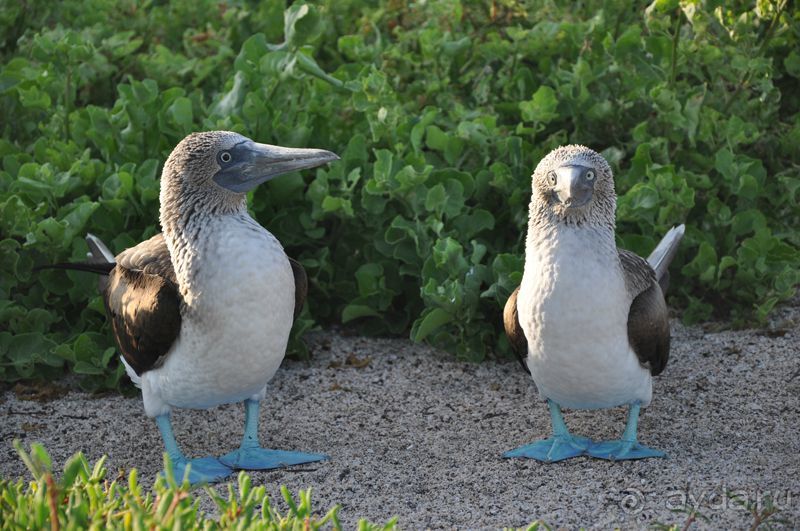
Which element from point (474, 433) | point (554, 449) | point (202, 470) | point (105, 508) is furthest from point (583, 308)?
point (105, 508)

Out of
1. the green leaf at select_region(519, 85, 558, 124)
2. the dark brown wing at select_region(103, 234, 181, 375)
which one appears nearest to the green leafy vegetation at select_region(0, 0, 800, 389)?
the green leaf at select_region(519, 85, 558, 124)

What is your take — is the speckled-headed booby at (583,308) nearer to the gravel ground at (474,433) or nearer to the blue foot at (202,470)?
the gravel ground at (474,433)

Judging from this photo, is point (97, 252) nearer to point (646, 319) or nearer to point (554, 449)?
point (554, 449)

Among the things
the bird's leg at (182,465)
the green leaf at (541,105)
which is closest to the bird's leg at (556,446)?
the bird's leg at (182,465)

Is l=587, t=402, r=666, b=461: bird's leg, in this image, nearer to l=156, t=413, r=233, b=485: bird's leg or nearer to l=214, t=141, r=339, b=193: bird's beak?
l=156, t=413, r=233, b=485: bird's leg

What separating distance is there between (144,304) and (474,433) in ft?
5.01

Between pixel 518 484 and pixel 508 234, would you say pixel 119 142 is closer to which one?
pixel 508 234

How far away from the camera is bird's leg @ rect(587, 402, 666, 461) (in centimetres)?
460

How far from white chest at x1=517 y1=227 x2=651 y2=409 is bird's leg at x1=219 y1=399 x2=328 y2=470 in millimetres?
1067

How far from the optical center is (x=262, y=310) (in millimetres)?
4332

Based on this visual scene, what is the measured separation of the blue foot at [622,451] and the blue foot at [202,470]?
1.49 metres

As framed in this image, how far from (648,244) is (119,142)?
9.27ft

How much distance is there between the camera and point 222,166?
14.9ft

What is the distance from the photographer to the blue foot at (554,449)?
4641 mm
